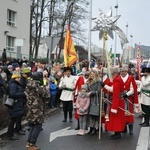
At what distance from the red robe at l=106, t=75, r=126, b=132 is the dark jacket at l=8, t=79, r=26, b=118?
225 centimetres

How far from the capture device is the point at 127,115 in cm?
922

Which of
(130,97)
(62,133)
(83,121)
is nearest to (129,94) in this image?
(130,97)

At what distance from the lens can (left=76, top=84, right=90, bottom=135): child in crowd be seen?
368 inches

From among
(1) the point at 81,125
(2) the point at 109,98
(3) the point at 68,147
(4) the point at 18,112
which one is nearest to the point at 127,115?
(2) the point at 109,98

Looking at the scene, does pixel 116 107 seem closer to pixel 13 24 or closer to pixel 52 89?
pixel 52 89

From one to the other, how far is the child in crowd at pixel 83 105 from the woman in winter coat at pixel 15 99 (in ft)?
5.32

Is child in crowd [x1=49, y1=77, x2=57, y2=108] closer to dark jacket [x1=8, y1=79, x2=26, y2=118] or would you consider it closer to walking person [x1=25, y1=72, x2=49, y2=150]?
dark jacket [x1=8, y1=79, x2=26, y2=118]

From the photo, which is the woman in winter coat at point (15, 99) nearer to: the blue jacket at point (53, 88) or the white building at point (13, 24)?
the blue jacket at point (53, 88)

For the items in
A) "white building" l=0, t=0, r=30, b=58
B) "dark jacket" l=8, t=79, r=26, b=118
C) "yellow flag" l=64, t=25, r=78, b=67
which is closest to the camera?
"dark jacket" l=8, t=79, r=26, b=118

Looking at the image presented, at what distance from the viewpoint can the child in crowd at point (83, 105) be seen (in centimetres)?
934

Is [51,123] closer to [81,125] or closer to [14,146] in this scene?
[81,125]

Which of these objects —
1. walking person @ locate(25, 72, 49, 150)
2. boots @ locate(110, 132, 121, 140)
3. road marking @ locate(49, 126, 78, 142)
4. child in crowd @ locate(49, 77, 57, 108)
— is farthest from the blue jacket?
walking person @ locate(25, 72, 49, 150)

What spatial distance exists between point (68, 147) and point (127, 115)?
2117 millimetres

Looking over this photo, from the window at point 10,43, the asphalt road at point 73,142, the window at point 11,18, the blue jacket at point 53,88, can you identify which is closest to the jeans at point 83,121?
the asphalt road at point 73,142
